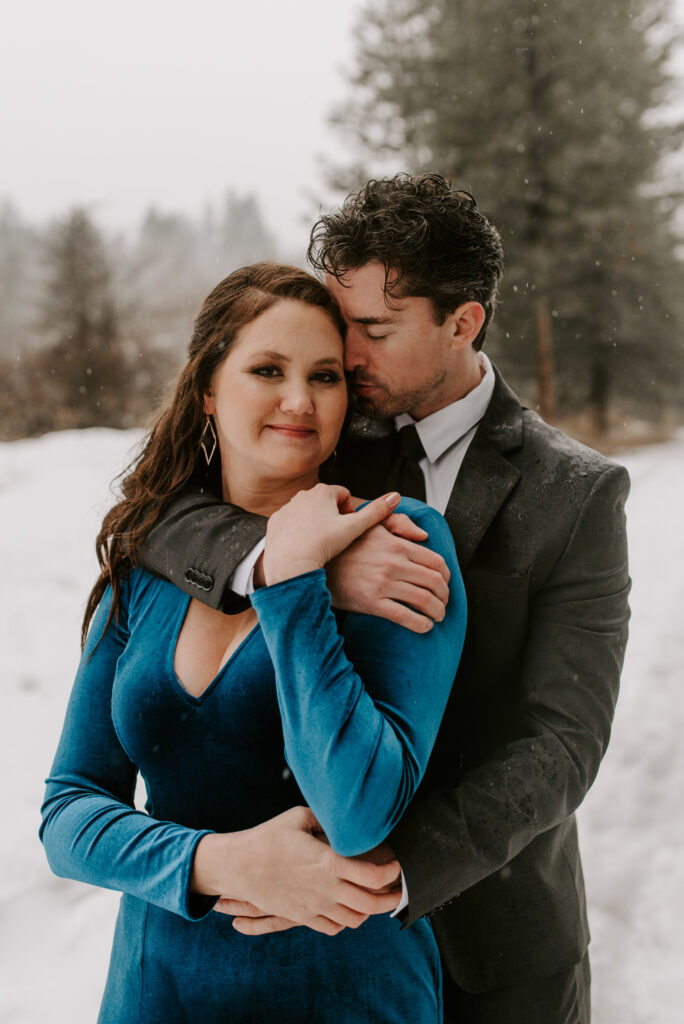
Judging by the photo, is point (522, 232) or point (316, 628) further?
point (522, 232)

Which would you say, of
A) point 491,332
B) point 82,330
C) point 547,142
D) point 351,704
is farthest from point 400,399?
point 82,330

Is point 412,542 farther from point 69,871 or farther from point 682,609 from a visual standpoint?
point 682,609

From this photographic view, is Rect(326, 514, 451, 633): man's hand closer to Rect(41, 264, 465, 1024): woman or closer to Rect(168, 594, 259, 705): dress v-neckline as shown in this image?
Rect(41, 264, 465, 1024): woman

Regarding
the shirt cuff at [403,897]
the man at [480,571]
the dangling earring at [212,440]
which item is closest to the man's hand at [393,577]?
the man at [480,571]

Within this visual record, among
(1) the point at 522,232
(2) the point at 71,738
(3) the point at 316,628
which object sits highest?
(1) the point at 522,232

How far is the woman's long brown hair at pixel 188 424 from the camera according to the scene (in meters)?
1.48

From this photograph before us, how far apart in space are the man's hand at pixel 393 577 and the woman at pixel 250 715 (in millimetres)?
31

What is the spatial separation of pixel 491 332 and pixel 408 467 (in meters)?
7.42

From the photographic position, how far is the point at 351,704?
1.04m

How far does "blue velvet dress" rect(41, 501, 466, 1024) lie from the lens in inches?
44.9

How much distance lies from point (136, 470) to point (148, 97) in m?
22.5

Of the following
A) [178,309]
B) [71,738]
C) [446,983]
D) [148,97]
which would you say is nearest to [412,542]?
[71,738]

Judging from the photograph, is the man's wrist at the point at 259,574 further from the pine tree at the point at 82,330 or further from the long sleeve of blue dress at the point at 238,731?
the pine tree at the point at 82,330

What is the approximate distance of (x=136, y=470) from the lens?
5.54ft
